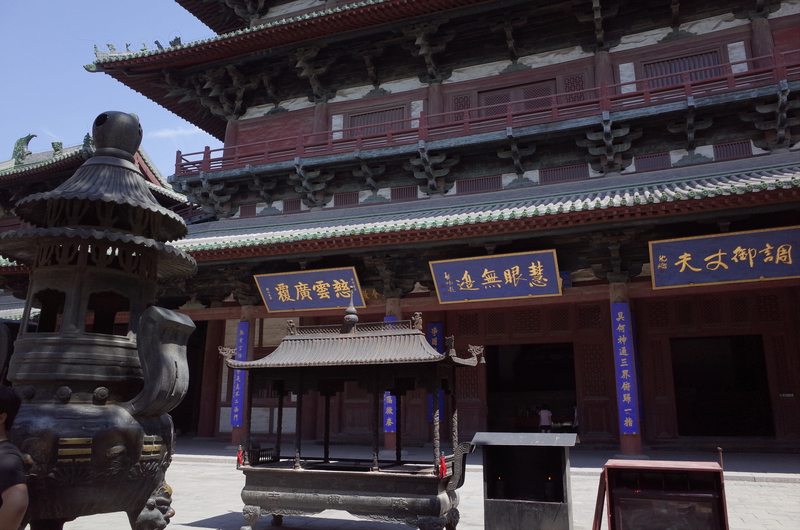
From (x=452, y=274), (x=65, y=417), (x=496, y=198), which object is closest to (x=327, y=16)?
(x=496, y=198)

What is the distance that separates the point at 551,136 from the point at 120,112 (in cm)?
902

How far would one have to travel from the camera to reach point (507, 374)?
55.9 feet

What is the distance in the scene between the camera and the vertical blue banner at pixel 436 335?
1204 centimetres

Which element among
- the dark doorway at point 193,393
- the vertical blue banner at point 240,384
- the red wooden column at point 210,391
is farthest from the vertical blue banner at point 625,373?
the dark doorway at point 193,393

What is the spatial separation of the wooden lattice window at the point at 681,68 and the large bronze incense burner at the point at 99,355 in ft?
34.9

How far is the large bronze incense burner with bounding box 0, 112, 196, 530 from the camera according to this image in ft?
12.5

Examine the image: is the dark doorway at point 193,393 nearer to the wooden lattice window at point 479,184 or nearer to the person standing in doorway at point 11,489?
the wooden lattice window at point 479,184

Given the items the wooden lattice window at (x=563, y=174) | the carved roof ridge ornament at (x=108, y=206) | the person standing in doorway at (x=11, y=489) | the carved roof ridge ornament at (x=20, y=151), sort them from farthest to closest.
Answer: the carved roof ridge ornament at (x=20, y=151)
the wooden lattice window at (x=563, y=174)
the carved roof ridge ornament at (x=108, y=206)
the person standing in doorway at (x=11, y=489)

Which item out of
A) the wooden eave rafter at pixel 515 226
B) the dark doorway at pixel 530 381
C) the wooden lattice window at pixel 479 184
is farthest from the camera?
the dark doorway at pixel 530 381

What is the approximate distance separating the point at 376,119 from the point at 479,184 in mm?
3430

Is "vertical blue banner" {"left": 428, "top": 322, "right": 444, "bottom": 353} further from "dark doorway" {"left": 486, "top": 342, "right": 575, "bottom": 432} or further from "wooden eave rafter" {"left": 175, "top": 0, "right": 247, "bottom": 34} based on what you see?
"wooden eave rafter" {"left": 175, "top": 0, "right": 247, "bottom": 34}

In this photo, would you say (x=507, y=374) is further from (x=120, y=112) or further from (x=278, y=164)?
(x=120, y=112)

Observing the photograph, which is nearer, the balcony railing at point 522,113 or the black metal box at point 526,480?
the black metal box at point 526,480

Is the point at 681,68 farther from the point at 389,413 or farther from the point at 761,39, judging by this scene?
the point at 389,413
